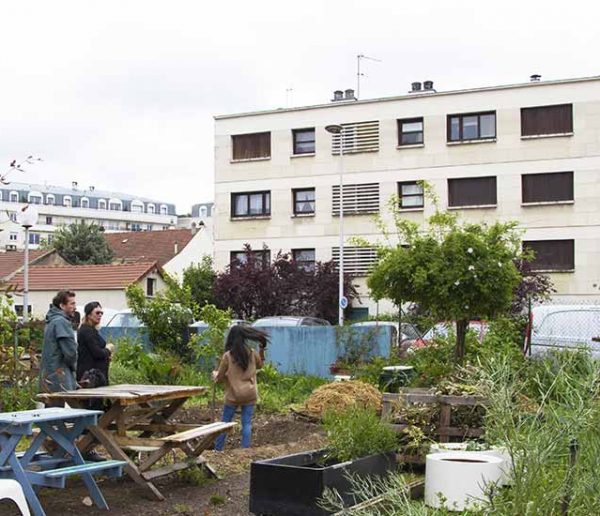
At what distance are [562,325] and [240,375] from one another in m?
7.84

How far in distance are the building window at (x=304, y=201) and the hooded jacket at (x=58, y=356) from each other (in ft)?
104

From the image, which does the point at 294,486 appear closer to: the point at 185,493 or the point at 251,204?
the point at 185,493

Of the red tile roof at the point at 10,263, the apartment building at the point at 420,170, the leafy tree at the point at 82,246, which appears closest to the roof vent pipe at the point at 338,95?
the apartment building at the point at 420,170

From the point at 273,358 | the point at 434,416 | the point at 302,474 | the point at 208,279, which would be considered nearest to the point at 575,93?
the point at 208,279

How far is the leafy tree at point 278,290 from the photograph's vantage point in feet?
117

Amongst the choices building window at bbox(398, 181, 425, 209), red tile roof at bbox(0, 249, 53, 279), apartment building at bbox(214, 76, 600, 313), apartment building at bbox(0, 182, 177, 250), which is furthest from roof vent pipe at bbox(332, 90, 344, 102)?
apartment building at bbox(0, 182, 177, 250)

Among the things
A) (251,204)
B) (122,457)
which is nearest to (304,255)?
(251,204)

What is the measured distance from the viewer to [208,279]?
137 feet

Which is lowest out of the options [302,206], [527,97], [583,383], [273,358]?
[273,358]

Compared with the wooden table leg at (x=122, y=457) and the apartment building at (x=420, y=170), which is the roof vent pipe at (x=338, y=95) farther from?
the wooden table leg at (x=122, y=457)

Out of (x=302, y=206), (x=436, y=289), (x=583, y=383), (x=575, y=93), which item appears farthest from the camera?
(x=302, y=206)

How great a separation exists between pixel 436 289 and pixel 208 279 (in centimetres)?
2696

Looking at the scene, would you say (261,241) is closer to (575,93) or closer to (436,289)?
(575,93)

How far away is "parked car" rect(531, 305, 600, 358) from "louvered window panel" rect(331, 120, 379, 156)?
2324 cm
